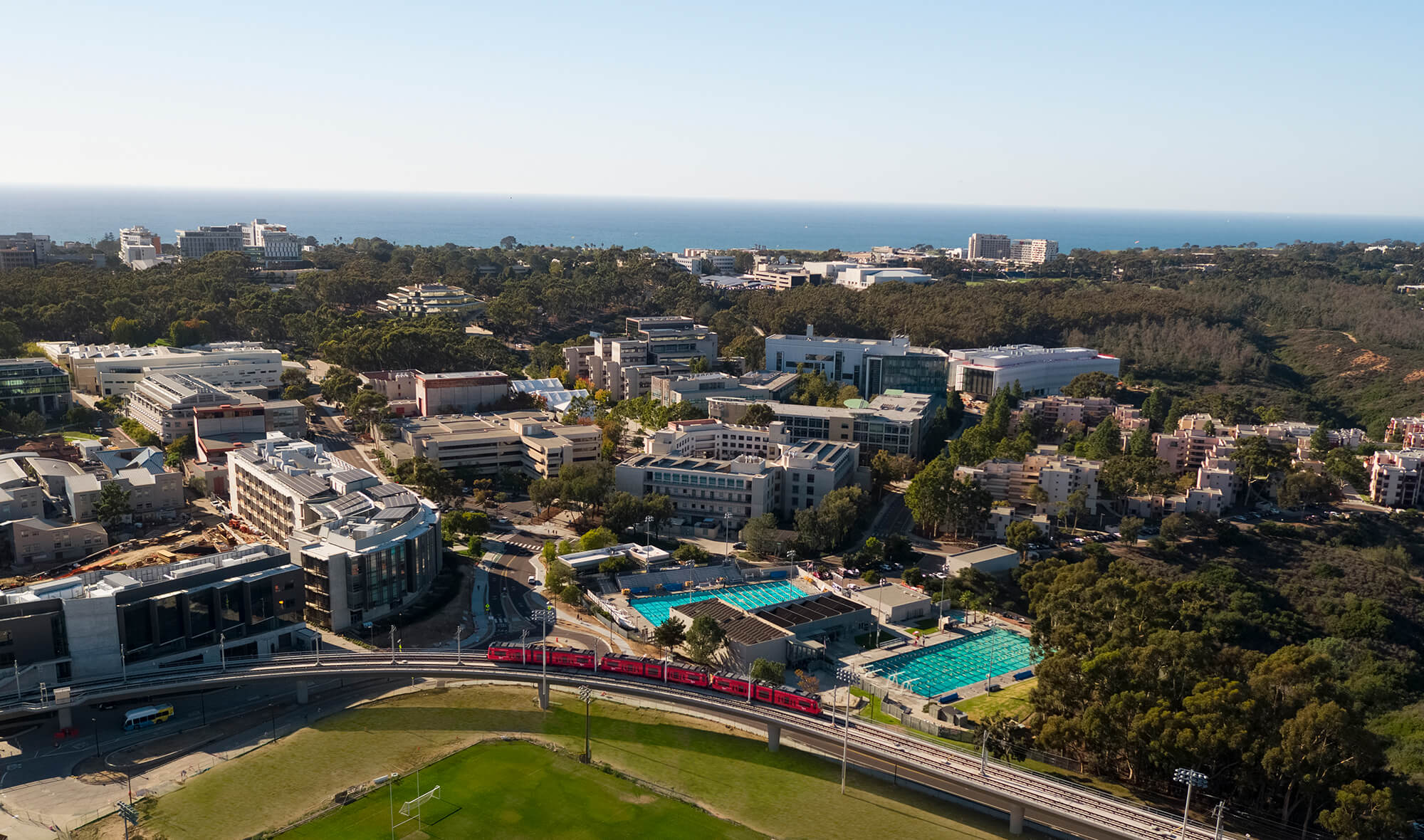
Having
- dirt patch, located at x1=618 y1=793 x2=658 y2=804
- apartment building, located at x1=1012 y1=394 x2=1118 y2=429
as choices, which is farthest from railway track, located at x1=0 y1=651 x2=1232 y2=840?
apartment building, located at x1=1012 y1=394 x2=1118 y2=429

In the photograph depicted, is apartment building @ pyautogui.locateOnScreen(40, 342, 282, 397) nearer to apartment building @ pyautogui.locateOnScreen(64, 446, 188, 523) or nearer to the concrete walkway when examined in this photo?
apartment building @ pyautogui.locateOnScreen(64, 446, 188, 523)

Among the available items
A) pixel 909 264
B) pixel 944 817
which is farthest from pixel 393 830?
pixel 909 264

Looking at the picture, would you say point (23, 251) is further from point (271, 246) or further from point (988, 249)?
point (988, 249)

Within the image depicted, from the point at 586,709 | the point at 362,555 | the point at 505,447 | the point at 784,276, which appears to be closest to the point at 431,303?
the point at 505,447

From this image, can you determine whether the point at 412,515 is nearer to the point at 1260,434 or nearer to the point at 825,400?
the point at 825,400

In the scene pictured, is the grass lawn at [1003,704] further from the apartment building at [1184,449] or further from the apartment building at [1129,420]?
the apartment building at [1129,420]

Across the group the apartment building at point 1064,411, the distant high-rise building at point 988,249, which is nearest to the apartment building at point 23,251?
the apartment building at point 1064,411
